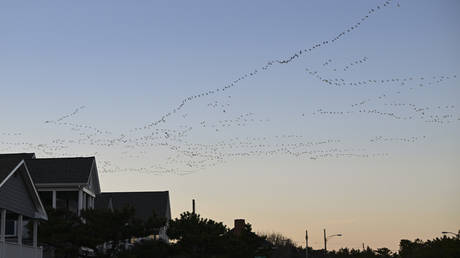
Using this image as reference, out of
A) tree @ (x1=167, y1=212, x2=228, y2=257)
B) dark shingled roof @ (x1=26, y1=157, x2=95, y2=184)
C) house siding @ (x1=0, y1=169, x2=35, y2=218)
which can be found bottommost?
tree @ (x1=167, y1=212, x2=228, y2=257)

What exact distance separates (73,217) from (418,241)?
82.0 metres

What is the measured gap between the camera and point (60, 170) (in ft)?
155

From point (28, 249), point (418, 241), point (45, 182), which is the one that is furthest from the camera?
point (418, 241)

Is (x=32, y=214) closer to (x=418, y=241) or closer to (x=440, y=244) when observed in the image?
(x=440, y=244)

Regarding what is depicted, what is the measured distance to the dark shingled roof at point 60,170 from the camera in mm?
46094

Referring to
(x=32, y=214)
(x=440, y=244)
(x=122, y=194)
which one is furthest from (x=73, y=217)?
(x=440, y=244)

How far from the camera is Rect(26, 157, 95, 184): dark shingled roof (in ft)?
151

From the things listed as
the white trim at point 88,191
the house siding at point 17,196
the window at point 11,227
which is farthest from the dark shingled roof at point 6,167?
the white trim at point 88,191

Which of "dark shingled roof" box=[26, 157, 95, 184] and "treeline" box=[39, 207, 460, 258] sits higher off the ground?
"dark shingled roof" box=[26, 157, 95, 184]

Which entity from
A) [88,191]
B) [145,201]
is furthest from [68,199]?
[145,201]

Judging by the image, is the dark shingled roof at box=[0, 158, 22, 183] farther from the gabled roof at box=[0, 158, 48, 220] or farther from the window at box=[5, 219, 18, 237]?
the window at box=[5, 219, 18, 237]

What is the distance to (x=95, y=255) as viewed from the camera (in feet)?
120

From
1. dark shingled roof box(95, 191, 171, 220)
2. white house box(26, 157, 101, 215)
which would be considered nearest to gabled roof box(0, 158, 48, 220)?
white house box(26, 157, 101, 215)

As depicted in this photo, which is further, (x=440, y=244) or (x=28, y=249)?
(x=440, y=244)
